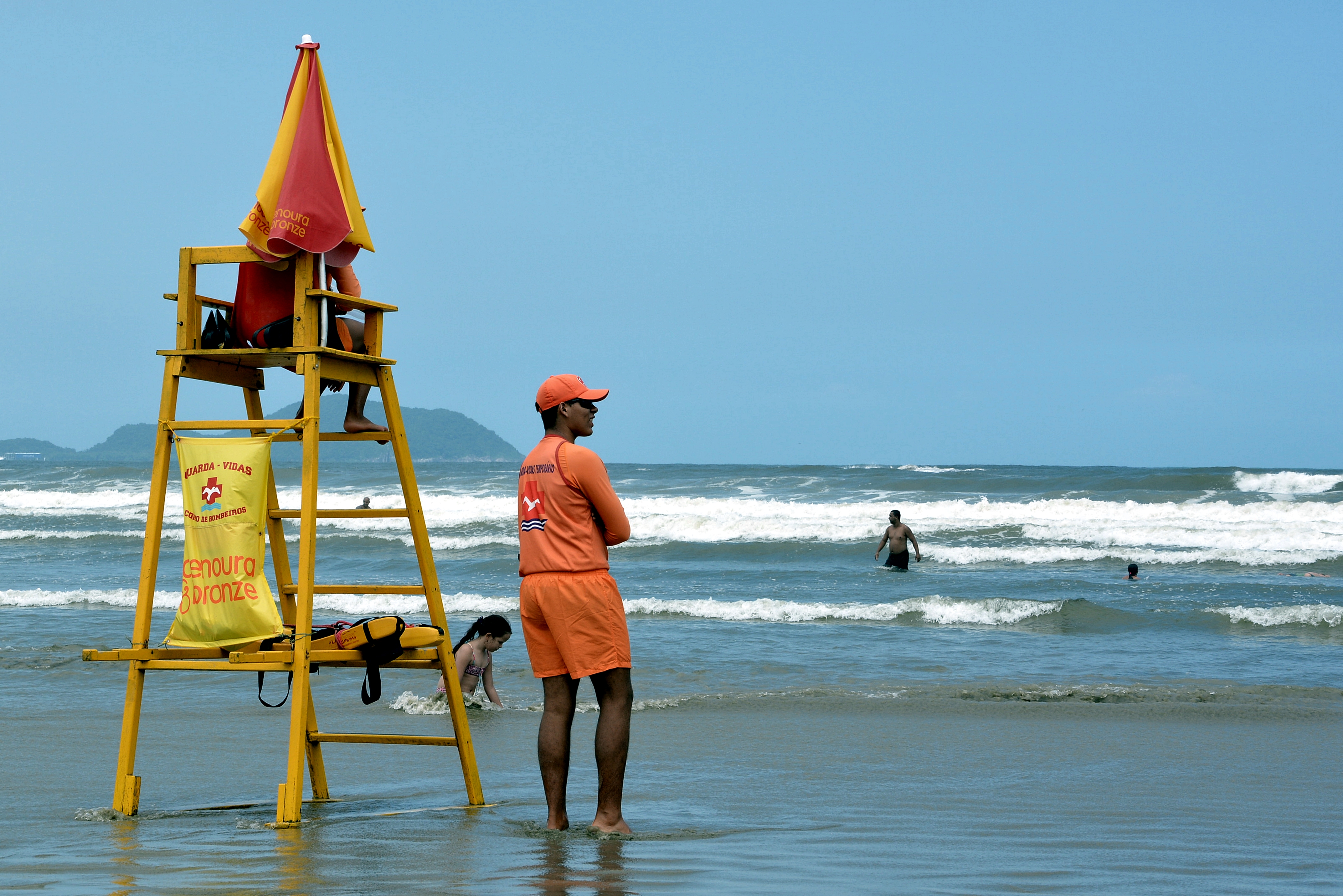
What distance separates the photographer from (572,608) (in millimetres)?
4848

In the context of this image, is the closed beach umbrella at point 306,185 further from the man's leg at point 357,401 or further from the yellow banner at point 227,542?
the yellow banner at point 227,542

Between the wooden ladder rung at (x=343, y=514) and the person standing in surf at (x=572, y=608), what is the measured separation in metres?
0.59

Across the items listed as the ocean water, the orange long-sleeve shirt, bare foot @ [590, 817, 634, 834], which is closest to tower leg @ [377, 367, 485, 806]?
the ocean water

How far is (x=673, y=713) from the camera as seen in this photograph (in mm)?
9500

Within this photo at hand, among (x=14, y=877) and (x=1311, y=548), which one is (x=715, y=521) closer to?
(x=1311, y=548)

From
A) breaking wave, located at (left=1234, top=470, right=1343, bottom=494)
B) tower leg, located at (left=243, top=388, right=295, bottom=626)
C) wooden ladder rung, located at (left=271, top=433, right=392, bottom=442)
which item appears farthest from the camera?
breaking wave, located at (left=1234, top=470, right=1343, bottom=494)

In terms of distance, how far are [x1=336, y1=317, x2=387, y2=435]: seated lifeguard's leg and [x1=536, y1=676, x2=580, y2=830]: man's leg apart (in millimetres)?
1349

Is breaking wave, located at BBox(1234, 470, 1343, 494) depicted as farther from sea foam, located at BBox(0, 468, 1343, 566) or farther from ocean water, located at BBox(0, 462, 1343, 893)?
ocean water, located at BBox(0, 462, 1343, 893)

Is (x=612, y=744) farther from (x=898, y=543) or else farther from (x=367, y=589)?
(x=898, y=543)

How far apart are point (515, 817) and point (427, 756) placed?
7.88 feet

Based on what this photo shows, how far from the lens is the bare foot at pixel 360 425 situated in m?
5.33

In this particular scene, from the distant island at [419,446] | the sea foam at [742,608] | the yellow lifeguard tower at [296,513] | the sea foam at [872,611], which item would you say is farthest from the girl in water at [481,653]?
the distant island at [419,446]

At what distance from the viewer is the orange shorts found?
485cm

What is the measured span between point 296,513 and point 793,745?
3977 mm
